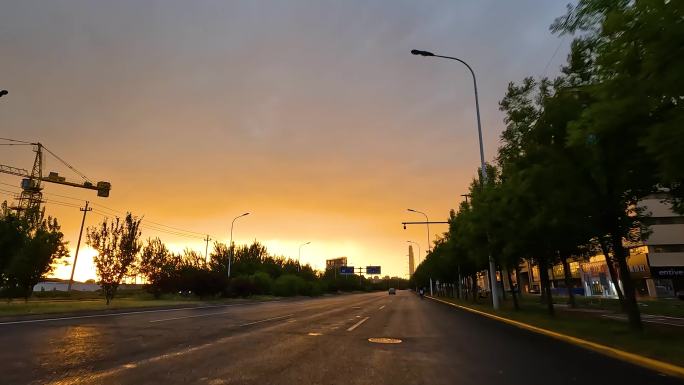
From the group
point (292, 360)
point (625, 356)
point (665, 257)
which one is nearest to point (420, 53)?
point (625, 356)

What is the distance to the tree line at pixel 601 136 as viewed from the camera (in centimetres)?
685

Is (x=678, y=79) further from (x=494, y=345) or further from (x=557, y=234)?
(x=557, y=234)

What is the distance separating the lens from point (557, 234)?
18.6 meters

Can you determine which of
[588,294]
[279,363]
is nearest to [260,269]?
[588,294]

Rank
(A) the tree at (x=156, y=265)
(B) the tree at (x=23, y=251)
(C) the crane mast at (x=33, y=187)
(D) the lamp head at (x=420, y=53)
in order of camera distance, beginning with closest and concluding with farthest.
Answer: (D) the lamp head at (x=420, y=53)
(B) the tree at (x=23, y=251)
(A) the tree at (x=156, y=265)
(C) the crane mast at (x=33, y=187)

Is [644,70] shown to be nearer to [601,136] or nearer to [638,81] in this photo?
[638,81]

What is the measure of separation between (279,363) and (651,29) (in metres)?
8.49

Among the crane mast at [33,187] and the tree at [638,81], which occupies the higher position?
the crane mast at [33,187]

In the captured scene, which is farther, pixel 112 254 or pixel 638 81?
pixel 112 254

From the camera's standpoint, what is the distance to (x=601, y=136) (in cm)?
1006

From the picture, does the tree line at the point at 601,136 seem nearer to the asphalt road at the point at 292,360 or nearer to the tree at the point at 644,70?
the tree at the point at 644,70

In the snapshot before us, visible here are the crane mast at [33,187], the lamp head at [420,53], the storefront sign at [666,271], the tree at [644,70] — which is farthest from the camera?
the crane mast at [33,187]

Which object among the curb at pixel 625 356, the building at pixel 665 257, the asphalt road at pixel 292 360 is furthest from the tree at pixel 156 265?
the building at pixel 665 257

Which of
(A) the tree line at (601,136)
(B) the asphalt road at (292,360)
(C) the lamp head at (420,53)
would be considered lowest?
(B) the asphalt road at (292,360)
